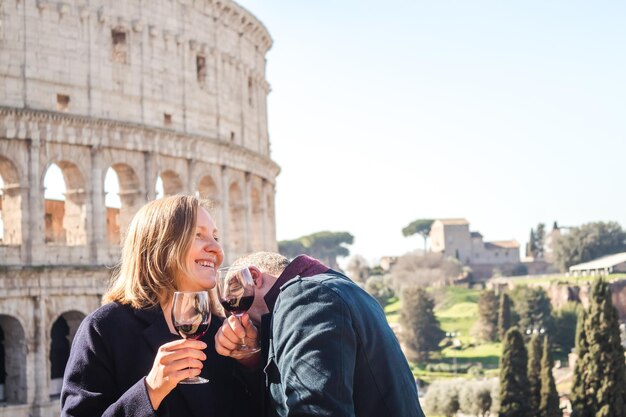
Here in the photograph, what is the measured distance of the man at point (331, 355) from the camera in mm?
3152

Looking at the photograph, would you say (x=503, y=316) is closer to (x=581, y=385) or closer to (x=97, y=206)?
(x=581, y=385)

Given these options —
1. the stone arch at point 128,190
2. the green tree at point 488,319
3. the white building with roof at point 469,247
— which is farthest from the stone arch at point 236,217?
the white building with roof at point 469,247

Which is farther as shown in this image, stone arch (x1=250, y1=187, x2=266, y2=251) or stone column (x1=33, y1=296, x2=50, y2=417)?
stone arch (x1=250, y1=187, x2=266, y2=251)

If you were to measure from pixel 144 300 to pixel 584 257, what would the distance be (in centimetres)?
8014

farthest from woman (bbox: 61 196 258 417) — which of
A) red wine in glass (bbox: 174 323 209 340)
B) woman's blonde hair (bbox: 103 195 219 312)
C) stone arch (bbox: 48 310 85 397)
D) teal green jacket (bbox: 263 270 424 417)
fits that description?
stone arch (bbox: 48 310 85 397)

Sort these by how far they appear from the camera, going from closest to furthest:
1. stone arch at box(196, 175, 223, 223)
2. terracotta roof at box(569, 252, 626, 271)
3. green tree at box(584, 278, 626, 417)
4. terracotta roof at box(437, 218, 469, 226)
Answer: stone arch at box(196, 175, 223, 223) → green tree at box(584, 278, 626, 417) → terracotta roof at box(569, 252, 626, 271) → terracotta roof at box(437, 218, 469, 226)

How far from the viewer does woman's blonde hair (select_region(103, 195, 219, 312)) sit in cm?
380

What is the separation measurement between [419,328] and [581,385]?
30.2 m

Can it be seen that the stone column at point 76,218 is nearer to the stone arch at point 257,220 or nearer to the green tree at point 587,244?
the stone arch at point 257,220

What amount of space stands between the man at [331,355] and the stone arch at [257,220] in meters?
24.3

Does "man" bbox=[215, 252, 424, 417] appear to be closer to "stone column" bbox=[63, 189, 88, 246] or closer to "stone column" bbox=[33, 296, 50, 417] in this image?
"stone column" bbox=[33, 296, 50, 417]

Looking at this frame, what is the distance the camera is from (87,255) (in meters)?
21.5

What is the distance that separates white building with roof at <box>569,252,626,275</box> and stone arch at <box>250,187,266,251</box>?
4993cm

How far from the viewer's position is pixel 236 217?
2675 centimetres
